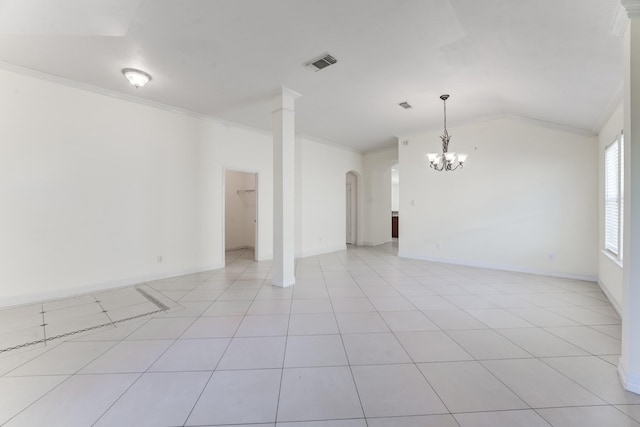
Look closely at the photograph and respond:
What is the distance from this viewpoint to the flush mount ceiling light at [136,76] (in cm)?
331

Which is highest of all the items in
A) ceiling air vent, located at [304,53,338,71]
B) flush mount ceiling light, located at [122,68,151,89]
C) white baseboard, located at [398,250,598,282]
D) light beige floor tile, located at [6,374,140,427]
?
ceiling air vent, located at [304,53,338,71]

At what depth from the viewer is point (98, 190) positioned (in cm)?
387

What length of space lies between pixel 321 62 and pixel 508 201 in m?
4.44

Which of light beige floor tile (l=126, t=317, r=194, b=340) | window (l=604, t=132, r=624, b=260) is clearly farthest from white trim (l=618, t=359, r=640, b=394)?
light beige floor tile (l=126, t=317, r=194, b=340)

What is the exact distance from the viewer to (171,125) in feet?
15.2

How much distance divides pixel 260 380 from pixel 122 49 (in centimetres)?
377

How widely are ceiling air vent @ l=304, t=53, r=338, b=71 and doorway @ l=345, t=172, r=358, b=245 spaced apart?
212 inches

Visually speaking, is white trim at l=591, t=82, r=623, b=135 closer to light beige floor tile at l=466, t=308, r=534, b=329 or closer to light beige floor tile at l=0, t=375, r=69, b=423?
light beige floor tile at l=466, t=308, r=534, b=329

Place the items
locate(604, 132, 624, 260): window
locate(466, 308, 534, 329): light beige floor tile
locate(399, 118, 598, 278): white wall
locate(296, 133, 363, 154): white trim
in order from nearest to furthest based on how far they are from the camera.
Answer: locate(466, 308, 534, 329): light beige floor tile < locate(604, 132, 624, 260): window < locate(399, 118, 598, 278): white wall < locate(296, 133, 363, 154): white trim

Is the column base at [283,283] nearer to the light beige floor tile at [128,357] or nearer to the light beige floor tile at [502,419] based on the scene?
the light beige floor tile at [128,357]

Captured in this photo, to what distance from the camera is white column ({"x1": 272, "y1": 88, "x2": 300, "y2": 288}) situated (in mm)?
4043

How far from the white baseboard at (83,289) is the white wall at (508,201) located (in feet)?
17.6

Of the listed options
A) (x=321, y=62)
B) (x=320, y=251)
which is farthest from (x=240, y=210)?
(x=321, y=62)

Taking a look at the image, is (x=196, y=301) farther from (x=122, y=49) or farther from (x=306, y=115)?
(x=306, y=115)
